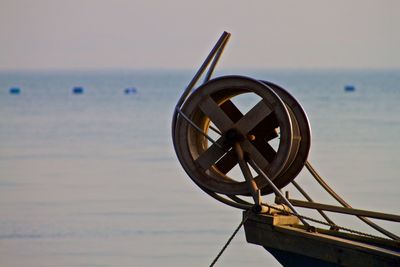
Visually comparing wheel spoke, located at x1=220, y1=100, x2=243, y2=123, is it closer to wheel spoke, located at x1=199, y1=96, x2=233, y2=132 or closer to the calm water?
wheel spoke, located at x1=199, y1=96, x2=233, y2=132

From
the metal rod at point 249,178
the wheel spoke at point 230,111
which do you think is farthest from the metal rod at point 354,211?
the wheel spoke at point 230,111

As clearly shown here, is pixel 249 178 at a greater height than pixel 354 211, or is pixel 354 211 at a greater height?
pixel 354 211

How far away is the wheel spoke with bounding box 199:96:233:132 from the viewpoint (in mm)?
13625

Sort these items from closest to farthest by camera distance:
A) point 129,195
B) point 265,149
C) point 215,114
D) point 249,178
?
point 249,178, point 215,114, point 265,149, point 129,195

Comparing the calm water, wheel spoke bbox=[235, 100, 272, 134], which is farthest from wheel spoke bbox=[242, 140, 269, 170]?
the calm water

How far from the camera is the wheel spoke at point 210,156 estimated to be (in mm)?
13711

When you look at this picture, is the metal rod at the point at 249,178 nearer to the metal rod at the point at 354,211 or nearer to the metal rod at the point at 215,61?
the metal rod at the point at 354,211

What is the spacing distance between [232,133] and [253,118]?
0.24m

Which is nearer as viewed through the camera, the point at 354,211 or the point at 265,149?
the point at 354,211

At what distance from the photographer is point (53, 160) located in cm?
3133

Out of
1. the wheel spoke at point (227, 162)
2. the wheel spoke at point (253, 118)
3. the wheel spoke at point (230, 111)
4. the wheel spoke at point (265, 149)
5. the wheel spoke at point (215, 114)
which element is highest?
the wheel spoke at point (253, 118)

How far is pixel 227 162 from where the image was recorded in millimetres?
13805

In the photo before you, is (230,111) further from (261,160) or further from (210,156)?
(261,160)

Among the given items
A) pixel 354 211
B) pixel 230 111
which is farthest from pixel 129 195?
pixel 354 211
